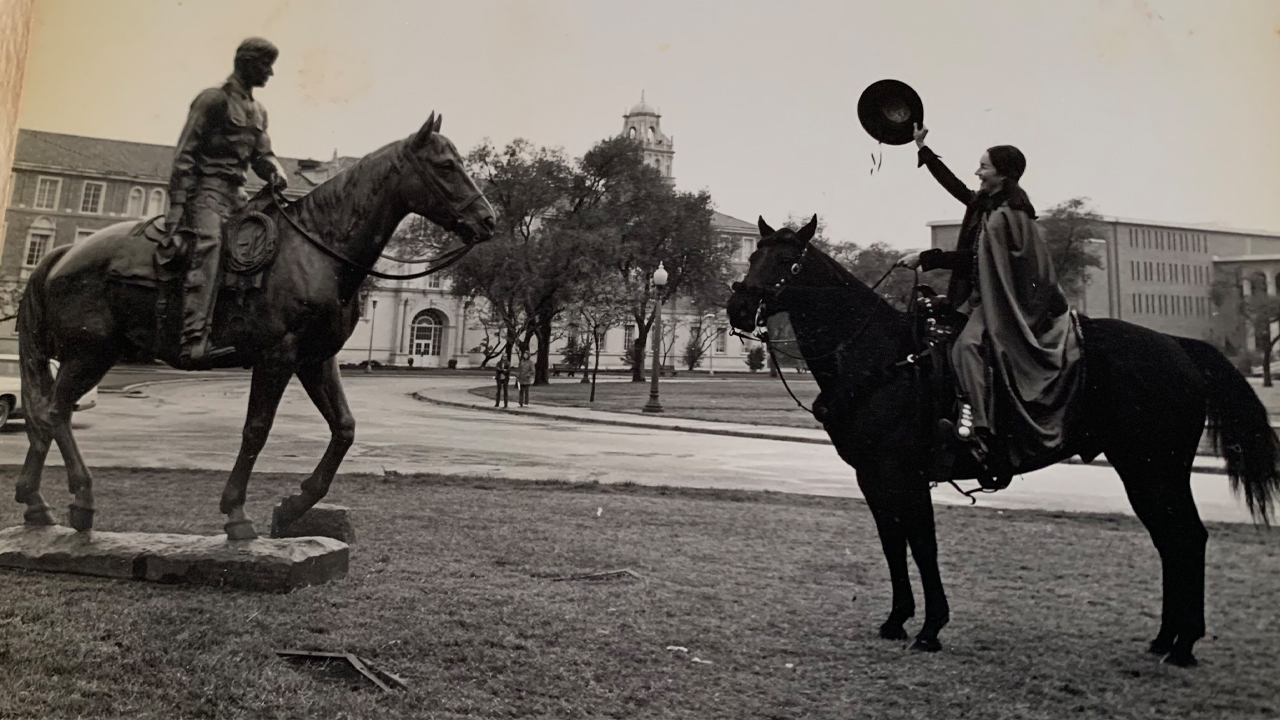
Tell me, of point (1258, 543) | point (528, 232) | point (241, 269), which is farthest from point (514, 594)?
point (1258, 543)

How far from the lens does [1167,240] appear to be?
302cm

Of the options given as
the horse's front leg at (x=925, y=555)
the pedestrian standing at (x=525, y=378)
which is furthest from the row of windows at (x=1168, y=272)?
the pedestrian standing at (x=525, y=378)

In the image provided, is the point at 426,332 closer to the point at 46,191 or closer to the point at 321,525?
the point at 321,525

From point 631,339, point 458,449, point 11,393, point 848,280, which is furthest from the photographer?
point 631,339

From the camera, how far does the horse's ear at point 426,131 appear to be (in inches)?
106

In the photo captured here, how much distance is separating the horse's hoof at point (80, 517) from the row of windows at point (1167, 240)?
4.37 metres

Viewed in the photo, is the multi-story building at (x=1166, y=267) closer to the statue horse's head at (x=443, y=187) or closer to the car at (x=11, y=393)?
the statue horse's head at (x=443, y=187)

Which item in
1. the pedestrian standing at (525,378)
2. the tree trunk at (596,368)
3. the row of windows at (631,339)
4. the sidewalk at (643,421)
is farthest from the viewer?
the tree trunk at (596,368)

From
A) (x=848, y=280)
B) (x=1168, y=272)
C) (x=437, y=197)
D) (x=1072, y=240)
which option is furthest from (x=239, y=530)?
(x=1168, y=272)

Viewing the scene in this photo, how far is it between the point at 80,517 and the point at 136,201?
132 cm

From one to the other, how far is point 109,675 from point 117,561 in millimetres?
746

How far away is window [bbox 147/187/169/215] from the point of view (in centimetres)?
304

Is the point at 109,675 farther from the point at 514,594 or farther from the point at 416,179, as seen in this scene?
the point at 416,179

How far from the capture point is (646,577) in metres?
Result: 3.00
